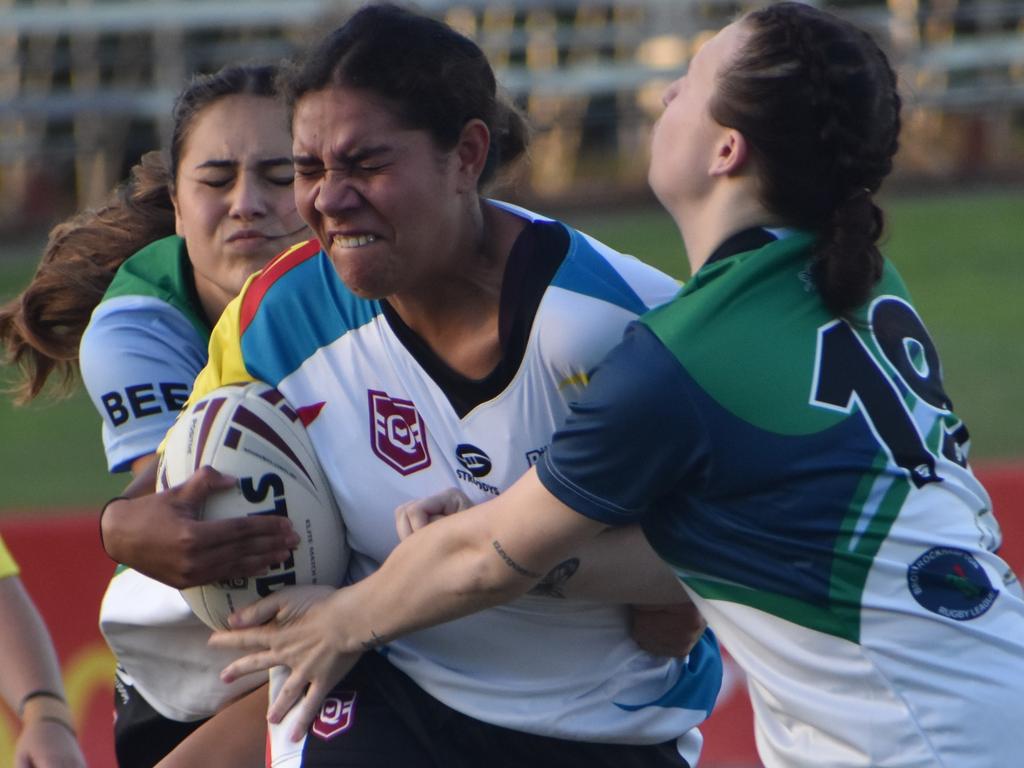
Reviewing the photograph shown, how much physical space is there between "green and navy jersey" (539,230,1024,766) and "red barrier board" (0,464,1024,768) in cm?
377

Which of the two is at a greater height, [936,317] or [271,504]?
[271,504]

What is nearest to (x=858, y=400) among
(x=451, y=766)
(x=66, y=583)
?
(x=451, y=766)

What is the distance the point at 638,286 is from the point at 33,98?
20.5 metres

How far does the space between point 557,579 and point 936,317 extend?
1480 cm

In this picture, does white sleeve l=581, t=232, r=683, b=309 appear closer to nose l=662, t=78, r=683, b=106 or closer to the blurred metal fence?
nose l=662, t=78, r=683, b=106

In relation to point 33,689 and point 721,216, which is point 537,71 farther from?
point 721,216

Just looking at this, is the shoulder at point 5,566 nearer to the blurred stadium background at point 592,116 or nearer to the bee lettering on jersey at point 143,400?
the bee lettering on jersey at point 143,400

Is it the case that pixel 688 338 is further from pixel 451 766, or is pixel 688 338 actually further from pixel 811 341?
pixel 451 766

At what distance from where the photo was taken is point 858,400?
7.97ft

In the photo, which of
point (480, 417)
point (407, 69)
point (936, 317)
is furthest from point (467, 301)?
point (936, 317)

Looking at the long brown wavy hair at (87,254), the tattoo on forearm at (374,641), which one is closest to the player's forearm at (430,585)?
the tattoo on forearm at (374,641)

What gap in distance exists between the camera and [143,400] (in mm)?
3584

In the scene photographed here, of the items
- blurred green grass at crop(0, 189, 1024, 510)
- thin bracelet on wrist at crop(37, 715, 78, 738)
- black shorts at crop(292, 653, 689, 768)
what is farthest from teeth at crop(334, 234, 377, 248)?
blurred green grass at crop(0, 189, 1024, 510)

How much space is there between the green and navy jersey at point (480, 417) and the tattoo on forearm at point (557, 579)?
0.07 meters
